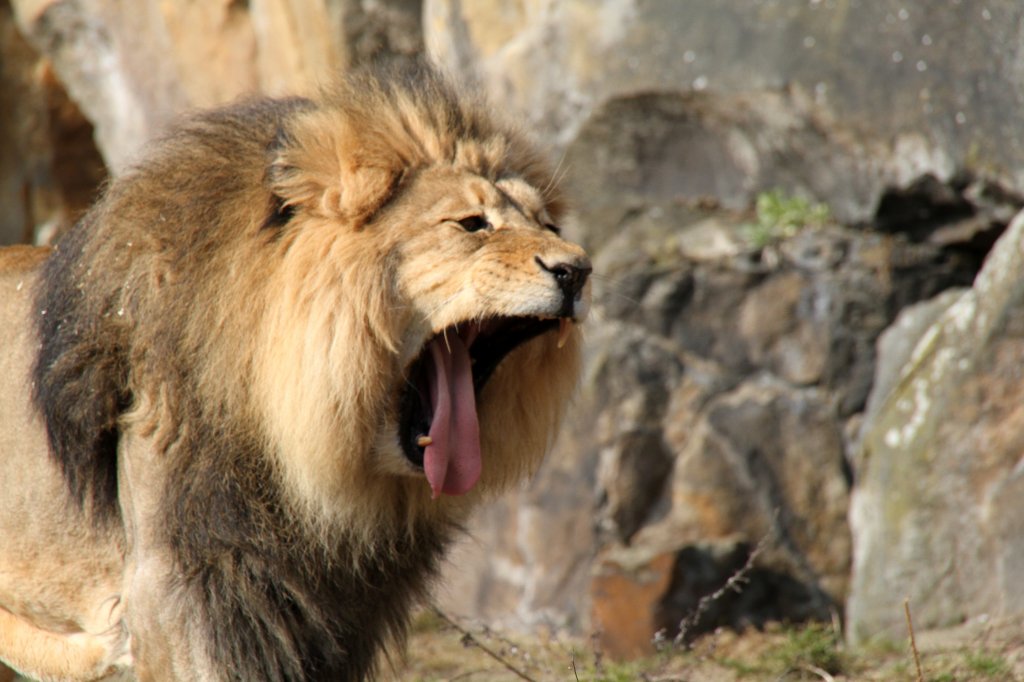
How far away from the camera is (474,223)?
123 inches

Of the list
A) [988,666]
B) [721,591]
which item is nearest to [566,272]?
[721,591]

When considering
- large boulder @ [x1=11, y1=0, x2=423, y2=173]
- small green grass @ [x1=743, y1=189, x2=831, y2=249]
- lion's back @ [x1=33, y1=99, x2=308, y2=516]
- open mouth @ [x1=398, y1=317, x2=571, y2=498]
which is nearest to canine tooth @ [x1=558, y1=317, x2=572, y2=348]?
open mouth @ [x1=398, y1=317, x2=571, y2=498]

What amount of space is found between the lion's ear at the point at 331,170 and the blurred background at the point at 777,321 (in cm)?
189

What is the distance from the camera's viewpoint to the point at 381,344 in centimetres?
298

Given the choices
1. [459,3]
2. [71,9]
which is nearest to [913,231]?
[459,3]

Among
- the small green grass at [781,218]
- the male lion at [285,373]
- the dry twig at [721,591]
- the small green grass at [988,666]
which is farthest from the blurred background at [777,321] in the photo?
the male lion at [285,373]

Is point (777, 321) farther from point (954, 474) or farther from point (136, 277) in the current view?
point (136, 277)

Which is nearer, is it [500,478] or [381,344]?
[381,344]

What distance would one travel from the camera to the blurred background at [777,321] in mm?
5062

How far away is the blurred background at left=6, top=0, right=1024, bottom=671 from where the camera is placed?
16.6ft

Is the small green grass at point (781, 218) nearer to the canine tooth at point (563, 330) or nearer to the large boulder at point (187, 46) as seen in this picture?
the large boulder at point (187, 46)

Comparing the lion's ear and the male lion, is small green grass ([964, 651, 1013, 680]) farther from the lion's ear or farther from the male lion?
the lion's ear

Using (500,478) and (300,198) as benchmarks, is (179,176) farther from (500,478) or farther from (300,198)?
(500,478)

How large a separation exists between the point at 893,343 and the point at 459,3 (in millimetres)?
2866
